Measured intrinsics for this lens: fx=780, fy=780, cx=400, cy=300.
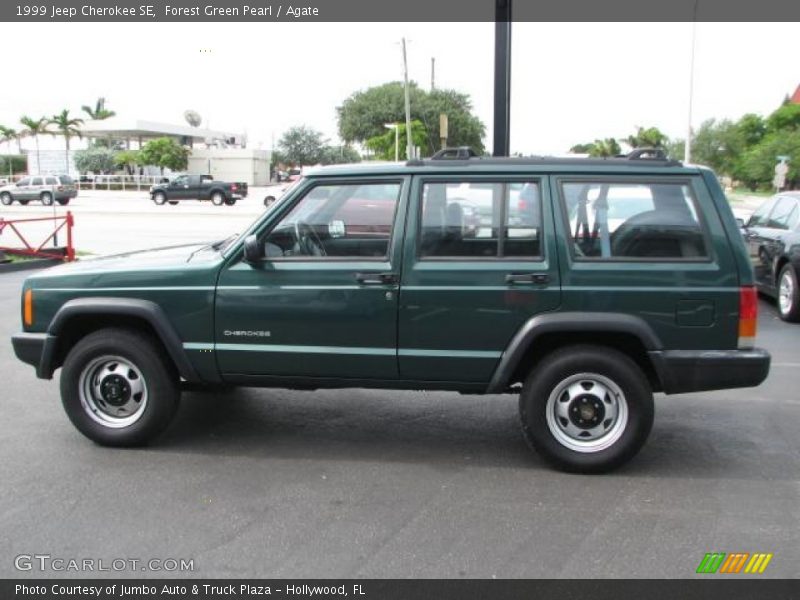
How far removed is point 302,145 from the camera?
92.0m

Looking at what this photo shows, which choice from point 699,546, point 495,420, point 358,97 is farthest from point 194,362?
point 358,97

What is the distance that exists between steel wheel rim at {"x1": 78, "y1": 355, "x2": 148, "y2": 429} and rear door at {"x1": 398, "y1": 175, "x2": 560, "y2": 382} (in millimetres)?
1757

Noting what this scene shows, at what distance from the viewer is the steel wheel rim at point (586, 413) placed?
4.60 m

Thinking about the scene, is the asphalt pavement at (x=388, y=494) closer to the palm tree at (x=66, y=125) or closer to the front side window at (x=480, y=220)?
the front side window at (x=480, y=220)

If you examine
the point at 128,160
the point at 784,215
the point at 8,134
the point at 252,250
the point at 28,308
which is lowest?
the point at 28,308

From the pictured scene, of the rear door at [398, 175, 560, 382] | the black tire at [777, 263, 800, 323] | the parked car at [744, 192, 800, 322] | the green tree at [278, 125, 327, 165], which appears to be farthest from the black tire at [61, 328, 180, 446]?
the green tree at [278, 125, 327, 165]

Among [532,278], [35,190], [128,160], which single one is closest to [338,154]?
[128,160]

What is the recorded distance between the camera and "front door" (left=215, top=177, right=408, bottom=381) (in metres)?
4.69

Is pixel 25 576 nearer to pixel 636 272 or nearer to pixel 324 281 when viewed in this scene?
pixel 324 281

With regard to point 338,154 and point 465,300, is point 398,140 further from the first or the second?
point 465,300

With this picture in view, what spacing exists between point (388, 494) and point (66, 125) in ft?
242

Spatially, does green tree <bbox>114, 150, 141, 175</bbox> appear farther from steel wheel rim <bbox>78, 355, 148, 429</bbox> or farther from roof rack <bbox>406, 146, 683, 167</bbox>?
roof rack <bbox>406, 146, 683, 167</bbox>

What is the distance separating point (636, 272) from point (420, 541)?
197 cm

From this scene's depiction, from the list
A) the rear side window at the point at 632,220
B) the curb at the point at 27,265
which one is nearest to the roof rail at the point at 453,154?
the rear side window at the point at 632,220
